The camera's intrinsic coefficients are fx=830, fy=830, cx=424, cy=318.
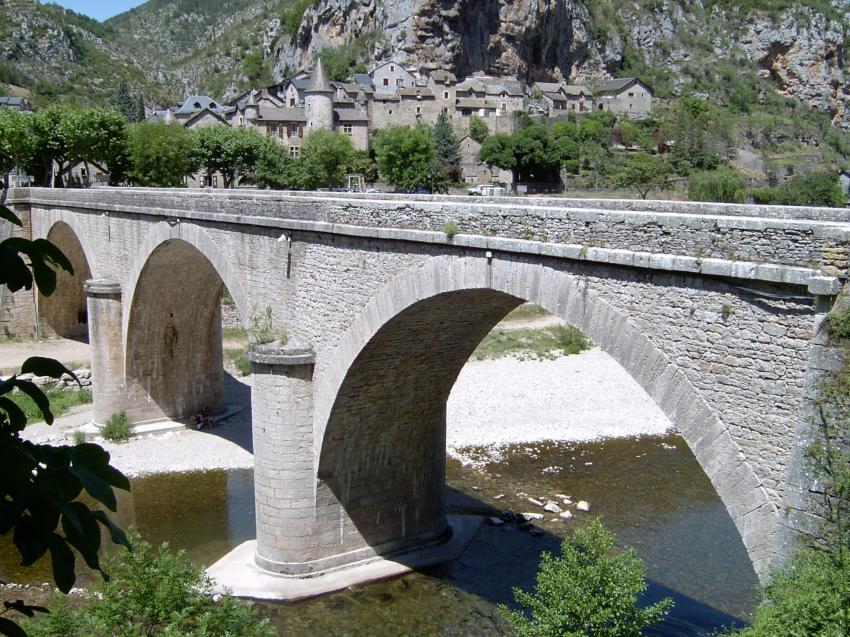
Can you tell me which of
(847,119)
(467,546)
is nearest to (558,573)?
(467,546)

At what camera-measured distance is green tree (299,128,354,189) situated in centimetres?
5484

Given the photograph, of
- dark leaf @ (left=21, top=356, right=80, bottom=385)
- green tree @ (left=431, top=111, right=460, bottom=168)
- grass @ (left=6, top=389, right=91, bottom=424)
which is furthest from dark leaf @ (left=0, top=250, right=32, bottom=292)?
green tree @ (left=431, top=111, right=460, bottom=168)

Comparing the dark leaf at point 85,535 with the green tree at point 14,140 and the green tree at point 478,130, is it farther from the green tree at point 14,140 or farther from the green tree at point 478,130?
the green tree at point 478,130

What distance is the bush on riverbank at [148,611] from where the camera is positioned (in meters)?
9.78

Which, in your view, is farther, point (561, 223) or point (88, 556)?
point (561, 223)

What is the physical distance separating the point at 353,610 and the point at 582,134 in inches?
2806

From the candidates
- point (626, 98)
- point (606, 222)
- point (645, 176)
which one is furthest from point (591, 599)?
point (626, 98)

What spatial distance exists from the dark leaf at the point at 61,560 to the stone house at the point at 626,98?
336ft

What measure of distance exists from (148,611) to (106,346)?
1523 cm

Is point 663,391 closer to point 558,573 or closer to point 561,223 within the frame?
point 561,223

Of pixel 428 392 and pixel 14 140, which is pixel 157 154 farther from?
pixel 428 392

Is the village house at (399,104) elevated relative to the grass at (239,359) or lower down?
elevated

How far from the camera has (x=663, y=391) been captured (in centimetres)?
845

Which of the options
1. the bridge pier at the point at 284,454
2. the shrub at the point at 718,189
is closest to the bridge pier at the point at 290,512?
the bridge pier at the point at 284,454
